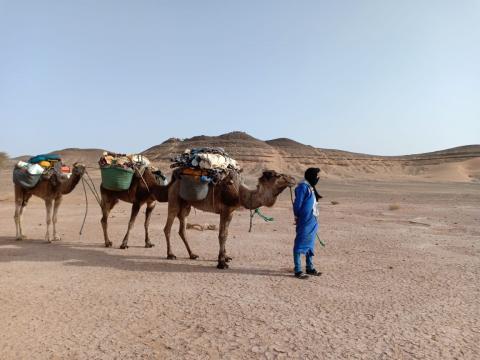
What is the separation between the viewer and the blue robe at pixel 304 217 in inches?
287

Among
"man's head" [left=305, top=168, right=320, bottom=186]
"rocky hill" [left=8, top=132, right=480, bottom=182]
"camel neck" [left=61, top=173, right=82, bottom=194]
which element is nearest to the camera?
"man's head" [left=305, top=168, right=320, bottom=186]

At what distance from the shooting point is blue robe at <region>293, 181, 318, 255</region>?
730 cm

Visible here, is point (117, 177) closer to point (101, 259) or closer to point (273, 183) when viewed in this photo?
point (101, 259)

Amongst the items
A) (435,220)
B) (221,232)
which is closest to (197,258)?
(221,232)

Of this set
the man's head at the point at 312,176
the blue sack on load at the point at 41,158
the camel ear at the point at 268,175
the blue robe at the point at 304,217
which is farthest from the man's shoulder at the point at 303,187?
the blue sack on load at the point at 41,158

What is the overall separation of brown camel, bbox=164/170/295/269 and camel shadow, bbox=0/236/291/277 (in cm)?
37

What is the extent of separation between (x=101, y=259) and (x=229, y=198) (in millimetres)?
3018

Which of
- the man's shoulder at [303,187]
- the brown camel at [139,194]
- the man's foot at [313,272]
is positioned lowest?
the man's foot at [313,272]

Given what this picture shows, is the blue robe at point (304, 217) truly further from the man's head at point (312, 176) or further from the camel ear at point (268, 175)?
the camel ear at point (268, 175)

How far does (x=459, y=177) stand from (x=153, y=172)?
6857 cm

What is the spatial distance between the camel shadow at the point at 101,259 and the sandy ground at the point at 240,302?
23 mm

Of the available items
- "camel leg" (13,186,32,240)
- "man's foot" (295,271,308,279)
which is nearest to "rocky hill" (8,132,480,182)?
"camel leg" (13,186,32,240)

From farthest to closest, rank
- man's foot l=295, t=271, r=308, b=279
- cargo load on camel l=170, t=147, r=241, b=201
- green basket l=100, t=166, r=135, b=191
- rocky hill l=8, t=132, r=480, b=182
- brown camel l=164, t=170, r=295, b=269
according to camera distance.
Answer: rocky hill l=8, t=132, r=480, b=182 → green basket l=100, t=166, r=135, b=191 → cargo load on camel l=170, t=147, r=241, b=201 → brown camel l=164, t=170, r=295, b=269 → man's foot l=295, t=271, r=308, b=279

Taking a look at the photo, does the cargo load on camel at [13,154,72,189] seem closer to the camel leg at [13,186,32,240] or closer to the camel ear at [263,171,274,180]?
the camel leg at [13,186,32,240]
